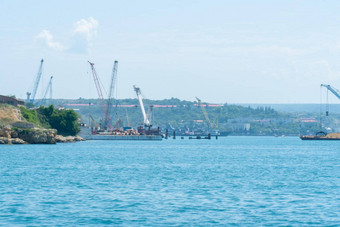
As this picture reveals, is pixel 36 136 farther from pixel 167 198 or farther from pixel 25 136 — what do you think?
pixel 167 198

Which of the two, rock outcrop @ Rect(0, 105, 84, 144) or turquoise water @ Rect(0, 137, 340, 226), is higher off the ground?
rock outcrop @ Rect(0, 105, 84, 144)

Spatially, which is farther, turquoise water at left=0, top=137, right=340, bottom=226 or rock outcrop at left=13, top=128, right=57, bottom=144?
rock outcrop at left=13, top=128, right=57, bottom=144

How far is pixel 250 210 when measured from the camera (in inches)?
1565

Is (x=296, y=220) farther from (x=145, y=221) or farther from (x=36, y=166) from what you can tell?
(x=36, y=166)

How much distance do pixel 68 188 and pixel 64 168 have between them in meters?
23.8

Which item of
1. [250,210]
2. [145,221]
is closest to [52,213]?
[145,221]

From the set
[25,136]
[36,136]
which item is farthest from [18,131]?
[36,136]

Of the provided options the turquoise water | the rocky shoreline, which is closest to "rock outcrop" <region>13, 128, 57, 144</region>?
the rocky shoreline

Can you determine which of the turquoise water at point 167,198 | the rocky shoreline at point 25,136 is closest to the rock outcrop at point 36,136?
the rocky shoreline at point 25,136

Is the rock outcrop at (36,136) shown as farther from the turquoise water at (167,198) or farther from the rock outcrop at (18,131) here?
the turquoise water at (167,198)

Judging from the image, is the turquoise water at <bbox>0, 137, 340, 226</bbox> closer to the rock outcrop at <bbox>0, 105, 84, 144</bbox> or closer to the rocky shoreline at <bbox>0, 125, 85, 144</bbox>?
the rocky shoreline at <bbox>0, 125, 85, 144</bbox>

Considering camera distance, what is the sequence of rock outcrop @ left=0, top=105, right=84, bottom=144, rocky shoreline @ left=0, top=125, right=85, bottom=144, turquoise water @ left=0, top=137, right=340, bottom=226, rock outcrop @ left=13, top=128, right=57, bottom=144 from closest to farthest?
turquoise water @ left=0, top=137, right=340, bottom=226 < rocky shoreline @ left=0, top=125, right=85, bottom=144 < rock outcrop @ left=0, top=105, right=84, bottom=144 < rock outcrop @ left=13, top=128, right=57, bottom=144

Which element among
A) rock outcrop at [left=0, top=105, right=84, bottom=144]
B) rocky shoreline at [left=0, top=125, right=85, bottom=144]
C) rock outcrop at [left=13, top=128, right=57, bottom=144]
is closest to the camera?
rocky shoreline at [left=0, top=125, right=85, bottom=144]

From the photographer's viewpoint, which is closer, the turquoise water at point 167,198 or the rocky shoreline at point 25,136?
the turquoise water at point 167,198
